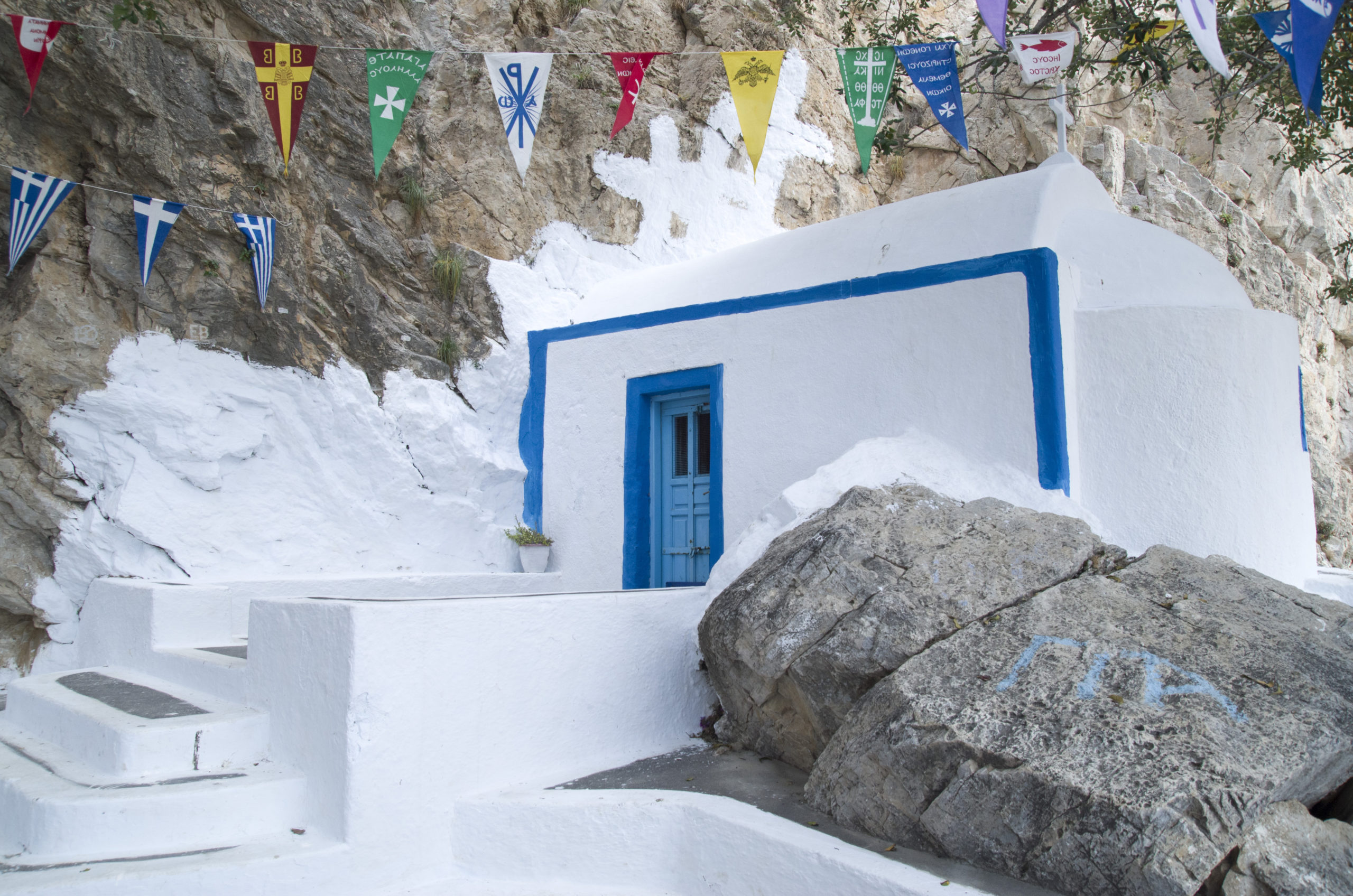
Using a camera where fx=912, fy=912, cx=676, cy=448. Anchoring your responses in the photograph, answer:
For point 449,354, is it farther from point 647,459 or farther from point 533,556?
point 647,459

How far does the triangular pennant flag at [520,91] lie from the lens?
6.34 meters

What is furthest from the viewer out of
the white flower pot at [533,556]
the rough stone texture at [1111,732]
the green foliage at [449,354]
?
the green foliage at [449,354]

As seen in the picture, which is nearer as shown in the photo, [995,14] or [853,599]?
[853,599]

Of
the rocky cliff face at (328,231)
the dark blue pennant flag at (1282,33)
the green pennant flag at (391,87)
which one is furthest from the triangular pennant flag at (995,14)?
the rocky cliff face at (328,231)

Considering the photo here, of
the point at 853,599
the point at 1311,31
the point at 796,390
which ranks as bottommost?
the point at 853,599

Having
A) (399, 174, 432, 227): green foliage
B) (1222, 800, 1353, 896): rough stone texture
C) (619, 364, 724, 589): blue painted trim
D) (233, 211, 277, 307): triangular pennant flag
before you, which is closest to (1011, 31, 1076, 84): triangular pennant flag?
(619, 364, 724, 589): blue painted trim

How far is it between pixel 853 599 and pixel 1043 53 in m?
4.12

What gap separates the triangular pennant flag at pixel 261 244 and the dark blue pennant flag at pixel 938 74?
4739 mm

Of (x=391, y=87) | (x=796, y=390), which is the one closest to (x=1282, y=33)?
(x=796, y=390)

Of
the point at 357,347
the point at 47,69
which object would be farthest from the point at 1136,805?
the point at 47,69

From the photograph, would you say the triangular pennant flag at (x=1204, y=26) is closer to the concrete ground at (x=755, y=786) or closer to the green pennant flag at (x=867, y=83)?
the green pennant flag at (x=867, y=83)

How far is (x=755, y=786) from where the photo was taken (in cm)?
390

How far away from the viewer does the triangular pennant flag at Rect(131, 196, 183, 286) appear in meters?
6.43

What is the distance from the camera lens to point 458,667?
12.8ft
